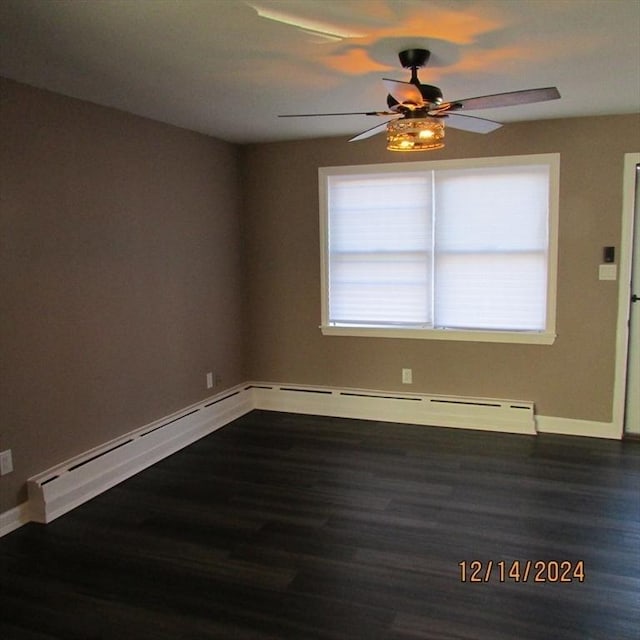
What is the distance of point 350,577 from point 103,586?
1.08 metres

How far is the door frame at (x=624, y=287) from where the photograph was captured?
4.11 m

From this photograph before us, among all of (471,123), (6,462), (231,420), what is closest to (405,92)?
(471,123)

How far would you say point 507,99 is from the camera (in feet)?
8.12

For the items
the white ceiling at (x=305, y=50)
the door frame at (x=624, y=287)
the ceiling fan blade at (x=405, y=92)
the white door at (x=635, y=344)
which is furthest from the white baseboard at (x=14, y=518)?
the white door at (x=635, y=344)

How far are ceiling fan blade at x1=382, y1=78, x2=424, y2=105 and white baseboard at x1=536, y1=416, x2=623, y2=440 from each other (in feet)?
9.50

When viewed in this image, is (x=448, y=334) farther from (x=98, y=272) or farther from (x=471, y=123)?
(x=98, y=272)

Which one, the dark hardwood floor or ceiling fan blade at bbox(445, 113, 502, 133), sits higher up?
ceiling fan blade at bbox(445, 113, 502, 133)

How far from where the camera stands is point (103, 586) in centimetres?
255

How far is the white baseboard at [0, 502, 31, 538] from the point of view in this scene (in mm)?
3021

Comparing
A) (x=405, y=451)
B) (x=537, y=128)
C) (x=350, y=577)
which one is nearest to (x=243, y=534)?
(x=350, y=577)

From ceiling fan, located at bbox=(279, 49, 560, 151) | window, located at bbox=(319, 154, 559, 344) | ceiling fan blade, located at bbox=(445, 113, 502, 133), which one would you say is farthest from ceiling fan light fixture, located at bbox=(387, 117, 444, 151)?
window, located at bbox=(319, 154, 559, 344)

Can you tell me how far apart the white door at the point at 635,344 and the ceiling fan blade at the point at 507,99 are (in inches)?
83.6

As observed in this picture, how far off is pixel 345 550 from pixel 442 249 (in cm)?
261
